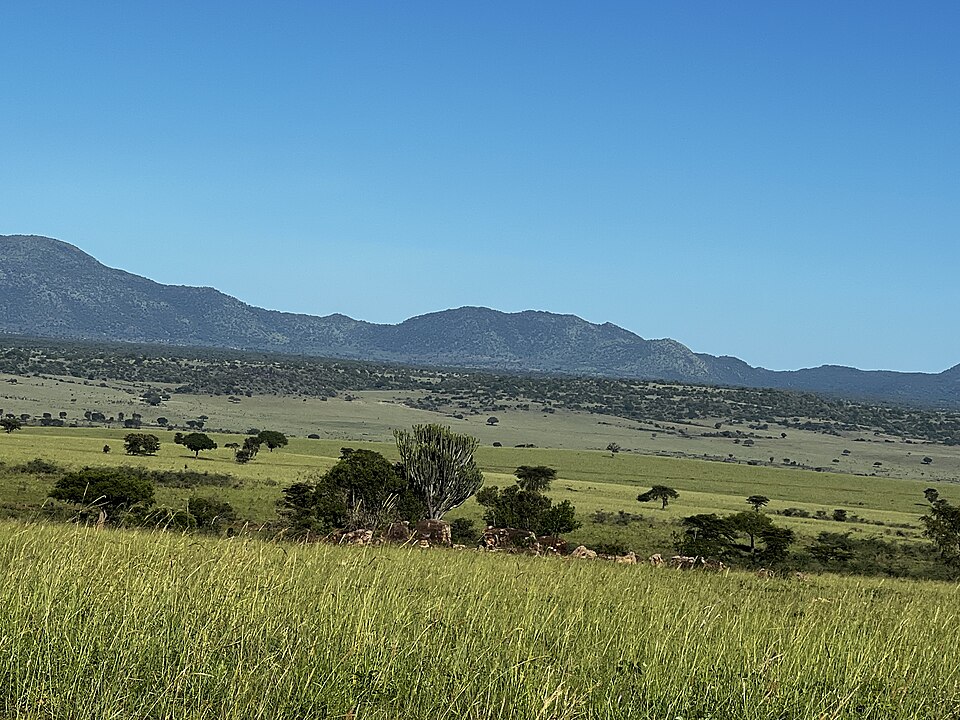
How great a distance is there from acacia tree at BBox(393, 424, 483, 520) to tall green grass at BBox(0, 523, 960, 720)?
27.5 meters

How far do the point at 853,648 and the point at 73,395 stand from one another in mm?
150775

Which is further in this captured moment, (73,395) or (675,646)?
(73,395)

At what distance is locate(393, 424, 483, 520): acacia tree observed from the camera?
3625cm

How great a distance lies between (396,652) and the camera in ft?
18.5

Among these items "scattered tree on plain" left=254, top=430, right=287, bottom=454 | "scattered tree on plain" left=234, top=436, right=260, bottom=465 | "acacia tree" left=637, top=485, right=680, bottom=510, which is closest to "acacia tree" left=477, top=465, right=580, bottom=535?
"acacia tree" left=637, top=485, right=680, bottom=510

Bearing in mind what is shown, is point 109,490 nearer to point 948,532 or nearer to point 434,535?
point 434,535

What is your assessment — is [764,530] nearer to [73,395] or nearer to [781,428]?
[73,395]

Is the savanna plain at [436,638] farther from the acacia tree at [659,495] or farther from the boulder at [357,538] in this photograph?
the acacia tree at [659,495]

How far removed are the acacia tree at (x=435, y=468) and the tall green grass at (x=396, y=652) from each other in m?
27.5

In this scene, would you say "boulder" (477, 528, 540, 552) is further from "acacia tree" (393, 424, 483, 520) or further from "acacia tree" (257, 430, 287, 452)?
"acacia tree" (257, 430, 287, 452)

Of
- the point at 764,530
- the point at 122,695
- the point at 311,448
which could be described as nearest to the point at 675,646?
the point at 122,695

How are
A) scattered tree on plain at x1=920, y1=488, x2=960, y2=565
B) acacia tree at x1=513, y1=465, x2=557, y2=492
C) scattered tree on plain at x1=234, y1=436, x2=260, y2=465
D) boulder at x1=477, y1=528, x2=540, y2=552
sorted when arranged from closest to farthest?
boulder at x1=477, y1=528, x2=540, y2=552 < scattered tree on plain at x1=920, y1=488, x2=960, y2=565 < acacia tree at x1=513, y1=465, x2=557, y2=492 < scattered tree on plain at x1=234, y1=436, x2=260, y2=465

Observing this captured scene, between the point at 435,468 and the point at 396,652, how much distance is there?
30.6 m

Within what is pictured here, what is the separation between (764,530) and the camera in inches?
1355
